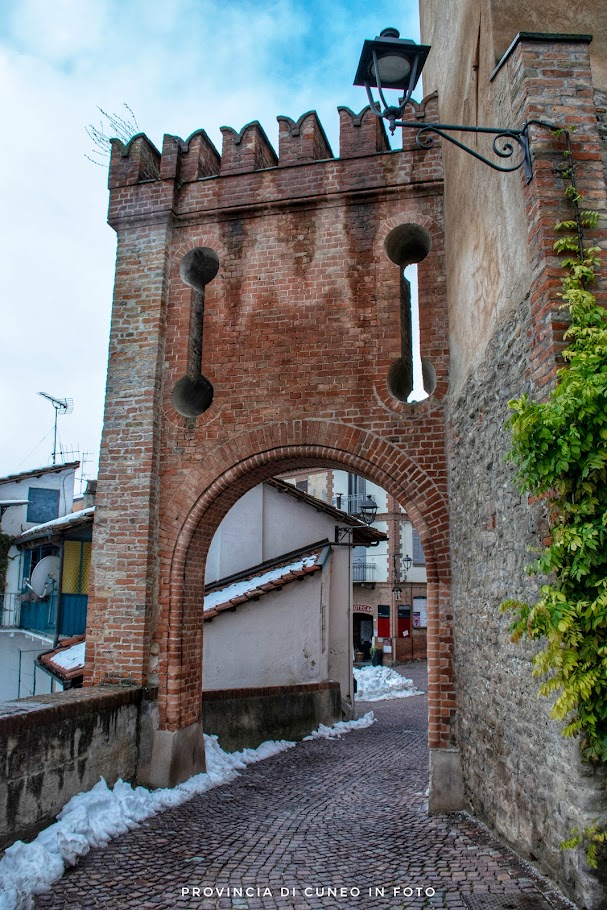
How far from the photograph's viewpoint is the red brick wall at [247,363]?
7297 mm

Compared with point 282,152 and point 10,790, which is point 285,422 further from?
point 10,790

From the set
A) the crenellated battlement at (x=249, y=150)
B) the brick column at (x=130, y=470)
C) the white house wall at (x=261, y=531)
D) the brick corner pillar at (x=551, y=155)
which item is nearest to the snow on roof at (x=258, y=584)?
the white house wall at (x=261, y=531)

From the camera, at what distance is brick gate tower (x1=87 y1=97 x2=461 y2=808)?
727 centimetres

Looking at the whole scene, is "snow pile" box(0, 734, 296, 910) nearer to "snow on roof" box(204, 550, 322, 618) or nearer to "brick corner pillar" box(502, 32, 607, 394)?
"snow on roof" box(204, 550, 322, 618)

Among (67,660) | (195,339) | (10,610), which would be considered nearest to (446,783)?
(195,339)

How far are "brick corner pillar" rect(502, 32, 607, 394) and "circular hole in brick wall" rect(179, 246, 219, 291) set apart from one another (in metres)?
4.58

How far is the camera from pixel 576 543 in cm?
352

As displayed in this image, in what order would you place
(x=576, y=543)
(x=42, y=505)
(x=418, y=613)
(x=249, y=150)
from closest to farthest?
(x=576, y=543)
(x=249, y=150)
(x=42, y=505)
(x=418, y=613)

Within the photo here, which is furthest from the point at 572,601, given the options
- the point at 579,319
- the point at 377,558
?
the point at 377,558

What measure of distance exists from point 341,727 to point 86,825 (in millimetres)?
7378

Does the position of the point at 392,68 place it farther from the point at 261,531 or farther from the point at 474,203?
the point at 261,531

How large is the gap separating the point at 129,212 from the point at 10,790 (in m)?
6.38

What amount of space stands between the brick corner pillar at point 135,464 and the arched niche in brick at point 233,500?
0.22 meters

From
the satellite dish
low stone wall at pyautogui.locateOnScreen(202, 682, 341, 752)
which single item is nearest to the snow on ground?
low stone wall at pyautogui.locateOnScreen(202, 682, 341, 752)
